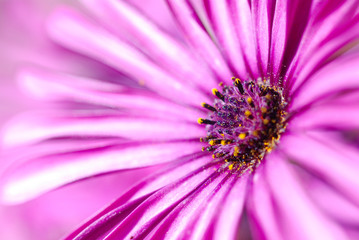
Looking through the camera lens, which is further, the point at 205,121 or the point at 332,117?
the point at 205,121

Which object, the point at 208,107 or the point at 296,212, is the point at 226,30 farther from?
the point at 296,212

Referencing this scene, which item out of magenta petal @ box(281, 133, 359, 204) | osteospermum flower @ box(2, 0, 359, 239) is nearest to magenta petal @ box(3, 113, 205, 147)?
osteospermum flower @ box(2, 0, 359, 239)

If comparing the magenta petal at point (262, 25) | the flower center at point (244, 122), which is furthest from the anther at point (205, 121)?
the magenta petal at point (262, 25)

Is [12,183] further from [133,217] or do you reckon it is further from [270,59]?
[270,59]

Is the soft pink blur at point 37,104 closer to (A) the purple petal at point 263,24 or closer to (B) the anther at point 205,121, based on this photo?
(B) the anther at point 205,121

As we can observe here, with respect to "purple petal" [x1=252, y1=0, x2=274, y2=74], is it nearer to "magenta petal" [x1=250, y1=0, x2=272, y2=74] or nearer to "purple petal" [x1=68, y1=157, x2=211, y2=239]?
"magenta petal" [x1=250, y1=0, x2=272, y2=74]

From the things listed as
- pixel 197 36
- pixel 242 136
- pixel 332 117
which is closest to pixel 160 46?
pixel 197 36

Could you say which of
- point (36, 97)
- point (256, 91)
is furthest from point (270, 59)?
point (36, 97)
